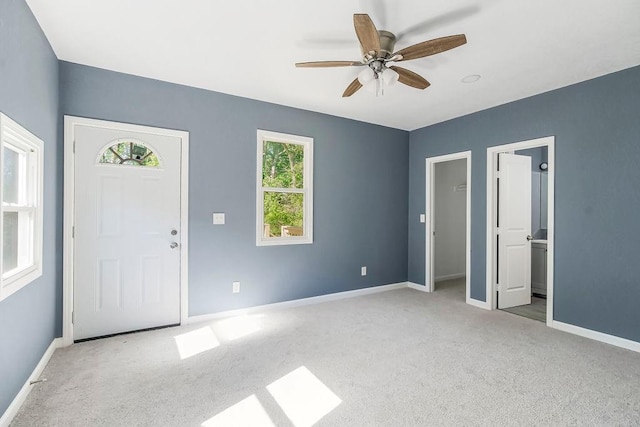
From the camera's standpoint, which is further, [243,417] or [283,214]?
[283,214]

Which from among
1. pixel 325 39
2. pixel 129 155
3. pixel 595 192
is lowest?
pixel 595 192

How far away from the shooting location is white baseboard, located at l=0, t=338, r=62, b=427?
183 centimetres

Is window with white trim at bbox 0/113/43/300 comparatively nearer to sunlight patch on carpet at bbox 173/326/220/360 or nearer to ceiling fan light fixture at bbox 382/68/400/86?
sunlight patch on carpet at bbox 173/326/220/360

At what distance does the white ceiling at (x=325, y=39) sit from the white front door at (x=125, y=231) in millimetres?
777

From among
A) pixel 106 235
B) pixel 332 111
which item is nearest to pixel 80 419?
pixel 106 235

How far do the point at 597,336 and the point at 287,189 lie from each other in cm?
363

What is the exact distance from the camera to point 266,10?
2158 millimetres

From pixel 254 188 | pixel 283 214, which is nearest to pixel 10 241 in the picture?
pixel 254 188

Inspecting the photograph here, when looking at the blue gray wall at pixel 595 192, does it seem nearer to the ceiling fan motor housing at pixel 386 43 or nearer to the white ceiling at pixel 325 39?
the white ceiling at pixel 325 39

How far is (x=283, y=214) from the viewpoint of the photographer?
4.35 metres

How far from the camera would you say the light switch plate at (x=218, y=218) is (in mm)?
3589

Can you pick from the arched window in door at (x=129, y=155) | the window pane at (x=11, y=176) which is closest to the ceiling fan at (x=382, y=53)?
the arched window in door at (x=129, y=155)

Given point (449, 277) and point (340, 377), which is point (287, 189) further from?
point (449, 277)

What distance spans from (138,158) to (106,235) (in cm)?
81
